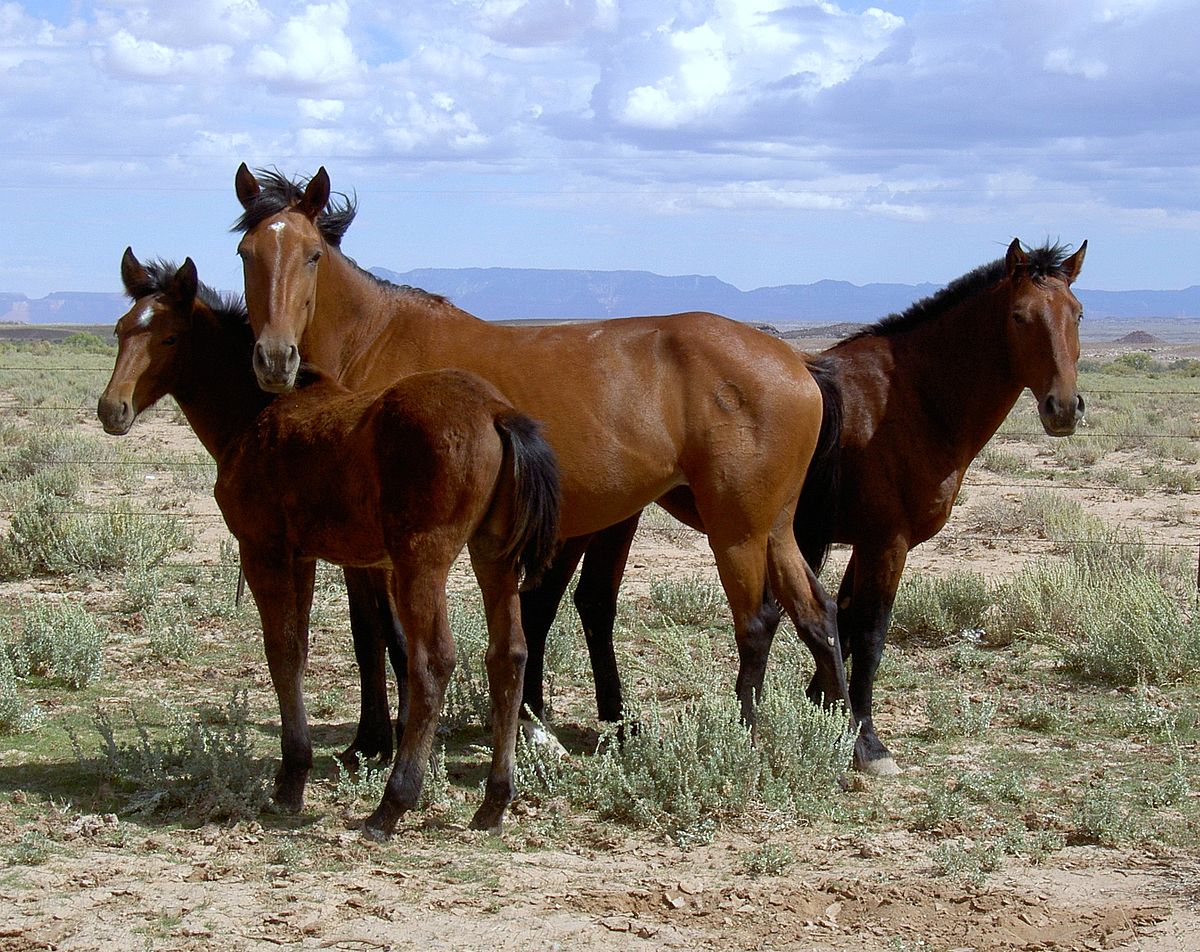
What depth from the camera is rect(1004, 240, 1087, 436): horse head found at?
226 inches

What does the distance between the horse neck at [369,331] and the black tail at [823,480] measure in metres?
1.63

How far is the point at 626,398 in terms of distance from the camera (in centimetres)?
541

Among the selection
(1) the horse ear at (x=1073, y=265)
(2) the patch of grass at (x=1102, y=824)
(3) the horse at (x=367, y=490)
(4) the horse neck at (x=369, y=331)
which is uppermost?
(1) the horse ear at (x=1073, y=265)

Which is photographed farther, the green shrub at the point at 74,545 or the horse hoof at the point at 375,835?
the green shrub at the point at 74,545

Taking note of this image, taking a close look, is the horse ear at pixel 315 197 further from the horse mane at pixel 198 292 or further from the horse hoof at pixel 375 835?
the horse hoof at pixel 375 835

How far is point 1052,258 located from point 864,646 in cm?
197

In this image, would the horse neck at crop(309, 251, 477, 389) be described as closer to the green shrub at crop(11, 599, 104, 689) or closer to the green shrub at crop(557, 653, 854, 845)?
the green shrub at crop(557, 653, 854, 845)

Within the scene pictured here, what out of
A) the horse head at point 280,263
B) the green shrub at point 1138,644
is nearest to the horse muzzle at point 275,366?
the horse head at point 280,263

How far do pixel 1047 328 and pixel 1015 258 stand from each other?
0.36 meters

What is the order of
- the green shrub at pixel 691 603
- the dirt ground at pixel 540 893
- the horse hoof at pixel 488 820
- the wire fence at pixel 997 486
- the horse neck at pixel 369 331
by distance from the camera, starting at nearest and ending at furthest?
the dirt ground at pixel 540 893
the horse hoof at pixel 488 820
the horse neck at pixel 369 331
the green shrub at pixel 691 603
the wire fence at pixel 997 486

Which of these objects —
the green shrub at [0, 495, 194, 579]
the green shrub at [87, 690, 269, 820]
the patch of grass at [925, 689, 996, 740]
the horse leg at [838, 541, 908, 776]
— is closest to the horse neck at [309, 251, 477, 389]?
the green shrub at [87, 690, 269, 820]

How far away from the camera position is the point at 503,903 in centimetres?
410

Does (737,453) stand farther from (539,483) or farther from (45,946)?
(45,946)

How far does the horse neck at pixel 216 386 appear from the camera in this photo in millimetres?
5262
